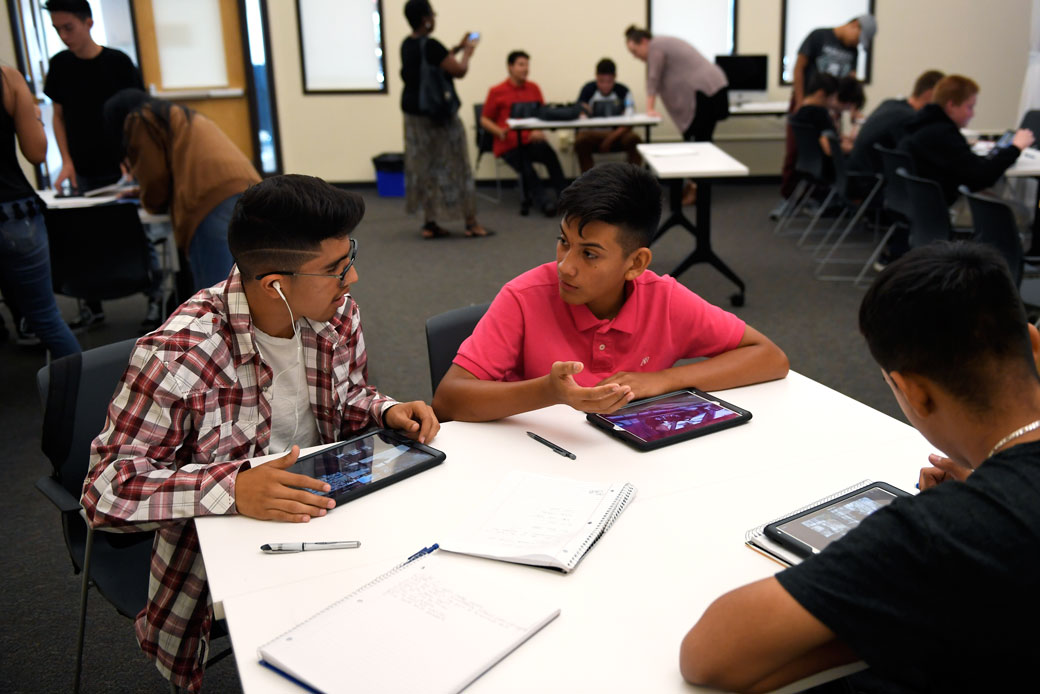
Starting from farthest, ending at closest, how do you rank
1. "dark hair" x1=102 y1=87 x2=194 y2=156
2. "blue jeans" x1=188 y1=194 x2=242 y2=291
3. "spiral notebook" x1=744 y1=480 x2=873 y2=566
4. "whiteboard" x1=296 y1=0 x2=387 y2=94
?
1. "whiteboard" x1=296 y1=0 x2=387 y2=94
2. "blue jeans" x1=188 y1=194 x2=242 y2=291
3. "dark hair" x1=102 y1=87 x2=194 y2=156
4. "spiral notebook" x1=744 y1=480 x2=873 y2=566

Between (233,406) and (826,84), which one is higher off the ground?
(826,84)

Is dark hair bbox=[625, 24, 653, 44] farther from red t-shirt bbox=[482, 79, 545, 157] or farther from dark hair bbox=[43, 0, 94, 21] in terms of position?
dark hair bbox=[43, 0, 94, 21]

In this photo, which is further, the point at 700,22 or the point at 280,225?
the point at 700,22

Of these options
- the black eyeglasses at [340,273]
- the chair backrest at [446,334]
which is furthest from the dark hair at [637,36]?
the black eyeglasses at [340,273]

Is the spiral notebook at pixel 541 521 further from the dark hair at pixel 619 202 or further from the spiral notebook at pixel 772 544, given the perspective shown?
the dark hair at pixel 619 202

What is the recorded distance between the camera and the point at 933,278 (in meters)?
0.98

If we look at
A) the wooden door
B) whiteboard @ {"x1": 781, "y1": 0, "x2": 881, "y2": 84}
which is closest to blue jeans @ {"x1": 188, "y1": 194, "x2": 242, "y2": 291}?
the wooden door

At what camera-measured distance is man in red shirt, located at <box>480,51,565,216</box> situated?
26.2 feet

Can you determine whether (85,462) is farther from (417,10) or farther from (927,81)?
(927,81)

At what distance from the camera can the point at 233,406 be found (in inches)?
63.7

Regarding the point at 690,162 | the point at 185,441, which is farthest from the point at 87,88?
the point at 185,441

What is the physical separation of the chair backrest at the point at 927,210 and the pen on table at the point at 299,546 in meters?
3.50

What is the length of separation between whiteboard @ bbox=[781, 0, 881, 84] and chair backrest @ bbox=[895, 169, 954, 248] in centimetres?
469

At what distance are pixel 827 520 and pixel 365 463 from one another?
773mm
